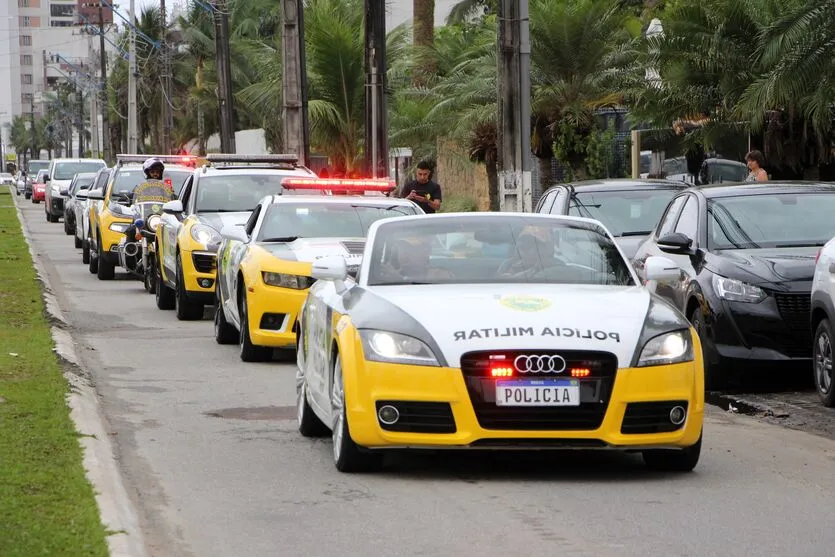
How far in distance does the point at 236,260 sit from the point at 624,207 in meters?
4.40

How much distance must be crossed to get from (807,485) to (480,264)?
216cm

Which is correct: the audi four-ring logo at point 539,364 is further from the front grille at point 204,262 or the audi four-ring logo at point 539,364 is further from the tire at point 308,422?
the front grille at point 204,262

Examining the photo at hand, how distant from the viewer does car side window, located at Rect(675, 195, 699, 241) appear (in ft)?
45.0

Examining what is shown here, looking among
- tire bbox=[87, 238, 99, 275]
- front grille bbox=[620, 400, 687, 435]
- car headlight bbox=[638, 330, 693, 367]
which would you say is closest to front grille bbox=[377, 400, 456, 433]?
front grille bbox=[620, 400, 687, 435]

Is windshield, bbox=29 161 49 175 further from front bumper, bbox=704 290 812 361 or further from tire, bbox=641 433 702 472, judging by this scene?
tire, bbox=641 433 702 472

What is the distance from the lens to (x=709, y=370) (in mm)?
12891

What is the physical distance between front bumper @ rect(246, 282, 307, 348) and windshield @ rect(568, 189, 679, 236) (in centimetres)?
403

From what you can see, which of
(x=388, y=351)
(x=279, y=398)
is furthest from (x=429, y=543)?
(x=279, y=398)

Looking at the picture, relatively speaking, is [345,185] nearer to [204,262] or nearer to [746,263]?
[204,262]

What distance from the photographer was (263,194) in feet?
65.7

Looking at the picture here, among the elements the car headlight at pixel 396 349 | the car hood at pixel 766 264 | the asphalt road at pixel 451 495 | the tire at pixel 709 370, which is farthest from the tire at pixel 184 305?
the car headlight at pixel 396 349

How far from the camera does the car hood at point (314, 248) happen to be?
14.7 meters

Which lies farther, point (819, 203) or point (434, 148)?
point (434, 148)

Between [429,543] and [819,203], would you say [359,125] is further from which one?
[429,543]
